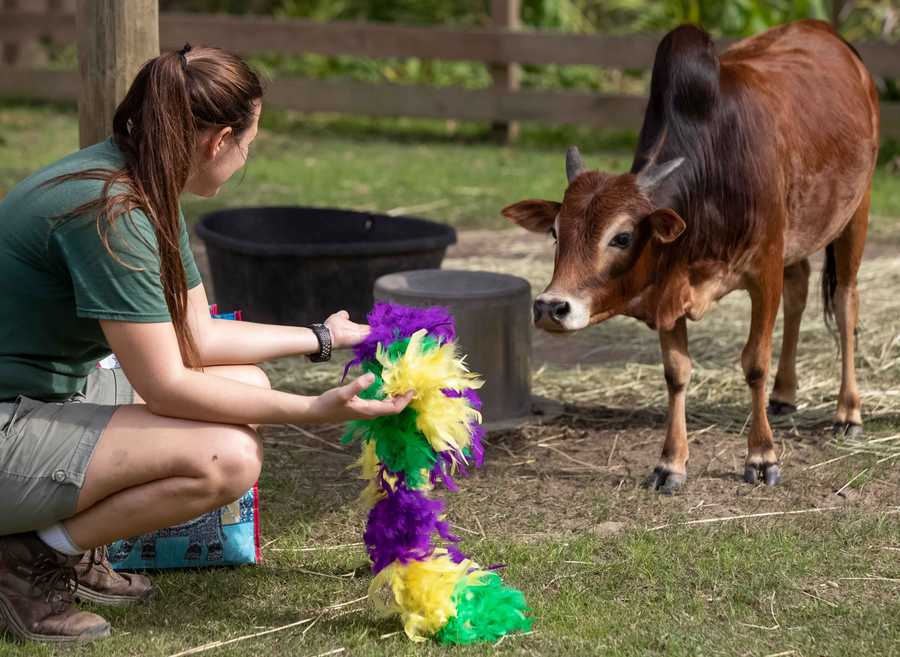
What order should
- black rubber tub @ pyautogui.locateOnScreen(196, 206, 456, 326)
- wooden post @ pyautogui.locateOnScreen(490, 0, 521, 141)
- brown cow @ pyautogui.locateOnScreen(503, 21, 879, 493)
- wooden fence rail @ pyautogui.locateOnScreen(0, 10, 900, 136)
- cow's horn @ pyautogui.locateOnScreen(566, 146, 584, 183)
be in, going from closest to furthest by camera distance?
brown cow @ pyautogui.locateOnScreen(503, 21, 879, 493) < cow's horn @ pyautogui.locateOnScreen(566, 146, 584, 183) < black rubber tub @ pyautogui.locateOnScreen(196, 206, 456, 326) < wooden fence rail @ pyautogui.locateOnScreen(0, 10, 900, 136) < wooden post @ pyautogui.locateOnScreen(490, 0, 521, 141)

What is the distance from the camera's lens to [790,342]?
5.41 metres

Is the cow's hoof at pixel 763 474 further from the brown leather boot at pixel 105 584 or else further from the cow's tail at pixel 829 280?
the brown leather boot at pixel 105 584

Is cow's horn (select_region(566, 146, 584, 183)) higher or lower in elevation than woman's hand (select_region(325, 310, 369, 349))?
higher

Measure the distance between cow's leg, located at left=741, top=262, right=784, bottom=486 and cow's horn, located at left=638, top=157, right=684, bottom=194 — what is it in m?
0.55

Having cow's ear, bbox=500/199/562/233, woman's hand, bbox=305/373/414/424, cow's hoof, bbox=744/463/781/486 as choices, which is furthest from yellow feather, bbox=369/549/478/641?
cow's hoof, bbox=744/463/781/486

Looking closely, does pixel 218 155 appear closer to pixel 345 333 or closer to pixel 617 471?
pixel 345 333

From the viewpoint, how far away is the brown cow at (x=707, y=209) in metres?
4.26

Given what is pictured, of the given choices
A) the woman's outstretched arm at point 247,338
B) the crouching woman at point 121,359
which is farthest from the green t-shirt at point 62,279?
the woman's outstretched arm at point 247,338

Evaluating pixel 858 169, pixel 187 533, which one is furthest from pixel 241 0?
pixel 187 533

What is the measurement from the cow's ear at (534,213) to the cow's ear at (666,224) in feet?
1.29

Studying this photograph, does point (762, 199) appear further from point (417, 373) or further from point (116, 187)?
point (116, 187)

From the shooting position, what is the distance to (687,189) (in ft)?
14.5

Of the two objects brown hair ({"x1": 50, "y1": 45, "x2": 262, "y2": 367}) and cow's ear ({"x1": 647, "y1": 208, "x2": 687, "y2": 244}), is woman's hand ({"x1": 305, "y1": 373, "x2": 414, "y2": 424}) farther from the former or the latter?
cow's ear ({"x1": 647, "y1": 208, "x2": 687, "y2": 244})

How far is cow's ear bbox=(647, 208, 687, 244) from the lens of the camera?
4133mm
